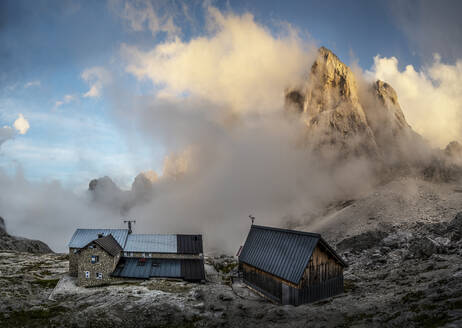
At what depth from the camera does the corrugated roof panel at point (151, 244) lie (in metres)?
51.2

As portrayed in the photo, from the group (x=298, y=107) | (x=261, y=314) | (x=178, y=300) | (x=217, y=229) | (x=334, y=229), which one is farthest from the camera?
(x=298, y=107)

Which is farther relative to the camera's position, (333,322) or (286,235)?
(286,235)

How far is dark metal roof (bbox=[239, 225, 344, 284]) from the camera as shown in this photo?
30484 mm

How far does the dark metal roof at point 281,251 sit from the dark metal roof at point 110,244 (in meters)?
22.3

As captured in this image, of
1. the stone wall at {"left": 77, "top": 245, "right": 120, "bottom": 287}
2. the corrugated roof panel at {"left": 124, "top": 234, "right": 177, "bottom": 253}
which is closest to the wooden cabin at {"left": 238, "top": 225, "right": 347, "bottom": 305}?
the corrugated roof panel at {"left": 124, "top": 234, "right": 177, "bottom": 253}

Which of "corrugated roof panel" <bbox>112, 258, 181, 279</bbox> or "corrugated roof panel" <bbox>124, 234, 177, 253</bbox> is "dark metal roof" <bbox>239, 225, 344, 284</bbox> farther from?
"corrugated roof panel" <bbox>124, 234, 177, 253</bbox>

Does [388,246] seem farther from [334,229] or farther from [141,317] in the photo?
[141,317]

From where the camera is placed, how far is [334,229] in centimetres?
7962

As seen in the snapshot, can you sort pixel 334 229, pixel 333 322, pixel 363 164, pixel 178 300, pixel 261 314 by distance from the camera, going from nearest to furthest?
1. pixel 333 322
2. pixel 261 314
3. pixel 178 300
4. pixel 334 229
5. pixel 363 164

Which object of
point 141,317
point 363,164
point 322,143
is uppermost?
point 322,143

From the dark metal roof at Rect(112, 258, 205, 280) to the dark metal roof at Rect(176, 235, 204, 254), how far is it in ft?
5.63

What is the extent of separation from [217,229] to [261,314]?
116 metres

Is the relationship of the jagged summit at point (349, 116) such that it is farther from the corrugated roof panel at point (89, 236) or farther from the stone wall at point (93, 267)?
the stone wall at point (93, 267)

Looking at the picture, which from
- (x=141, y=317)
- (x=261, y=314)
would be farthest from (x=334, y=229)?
(x=141, y=317)
